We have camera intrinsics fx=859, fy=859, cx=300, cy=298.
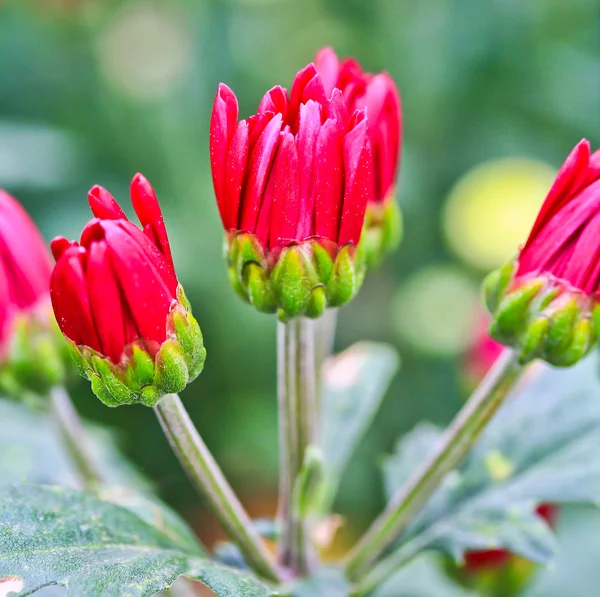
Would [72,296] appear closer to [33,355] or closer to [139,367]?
[139,367]

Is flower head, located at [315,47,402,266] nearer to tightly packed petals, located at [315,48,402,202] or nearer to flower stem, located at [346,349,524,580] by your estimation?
tightly packed petals, located at [315,48,402,202]

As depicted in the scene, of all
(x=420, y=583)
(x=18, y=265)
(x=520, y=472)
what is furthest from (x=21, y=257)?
(x=420, y=583)

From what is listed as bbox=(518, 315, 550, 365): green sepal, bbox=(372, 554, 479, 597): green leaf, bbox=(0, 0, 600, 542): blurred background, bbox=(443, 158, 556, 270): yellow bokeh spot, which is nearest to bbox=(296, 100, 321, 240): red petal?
bbox=(518, 315, 550, 365): green sepal

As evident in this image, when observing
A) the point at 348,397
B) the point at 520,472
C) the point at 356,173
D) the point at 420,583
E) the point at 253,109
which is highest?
the point at 253,109

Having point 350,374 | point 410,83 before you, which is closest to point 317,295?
point 350,374

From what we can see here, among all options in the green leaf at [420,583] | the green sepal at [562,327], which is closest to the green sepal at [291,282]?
the green sepal at [562,327]
